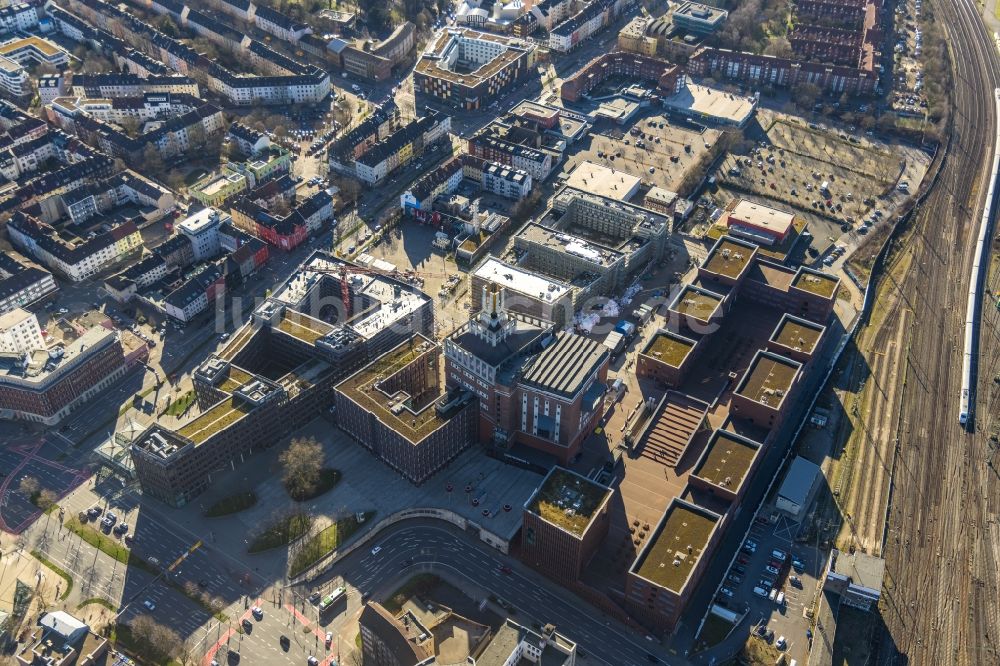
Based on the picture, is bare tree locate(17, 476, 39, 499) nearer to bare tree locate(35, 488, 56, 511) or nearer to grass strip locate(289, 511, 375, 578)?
bare tree locate(35, 488, 56, 511)

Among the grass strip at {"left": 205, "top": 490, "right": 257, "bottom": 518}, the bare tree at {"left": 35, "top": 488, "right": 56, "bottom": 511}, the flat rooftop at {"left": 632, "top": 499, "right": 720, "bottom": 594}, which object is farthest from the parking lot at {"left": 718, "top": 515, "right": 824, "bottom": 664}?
the bare tree at {"left": 35, "top": 488, "right": 56, "bottom": 511}

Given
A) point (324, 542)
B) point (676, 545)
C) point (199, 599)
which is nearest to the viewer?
point (676, 545)

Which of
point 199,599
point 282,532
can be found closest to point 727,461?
point 282,532

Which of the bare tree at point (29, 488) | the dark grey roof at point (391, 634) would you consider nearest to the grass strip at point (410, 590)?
the dark grey roof at point (391, 634)

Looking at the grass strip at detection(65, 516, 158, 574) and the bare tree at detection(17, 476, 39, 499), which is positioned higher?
the bare tree at detection(17, 476, 39, 499)

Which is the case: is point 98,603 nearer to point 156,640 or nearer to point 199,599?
point 156,640
